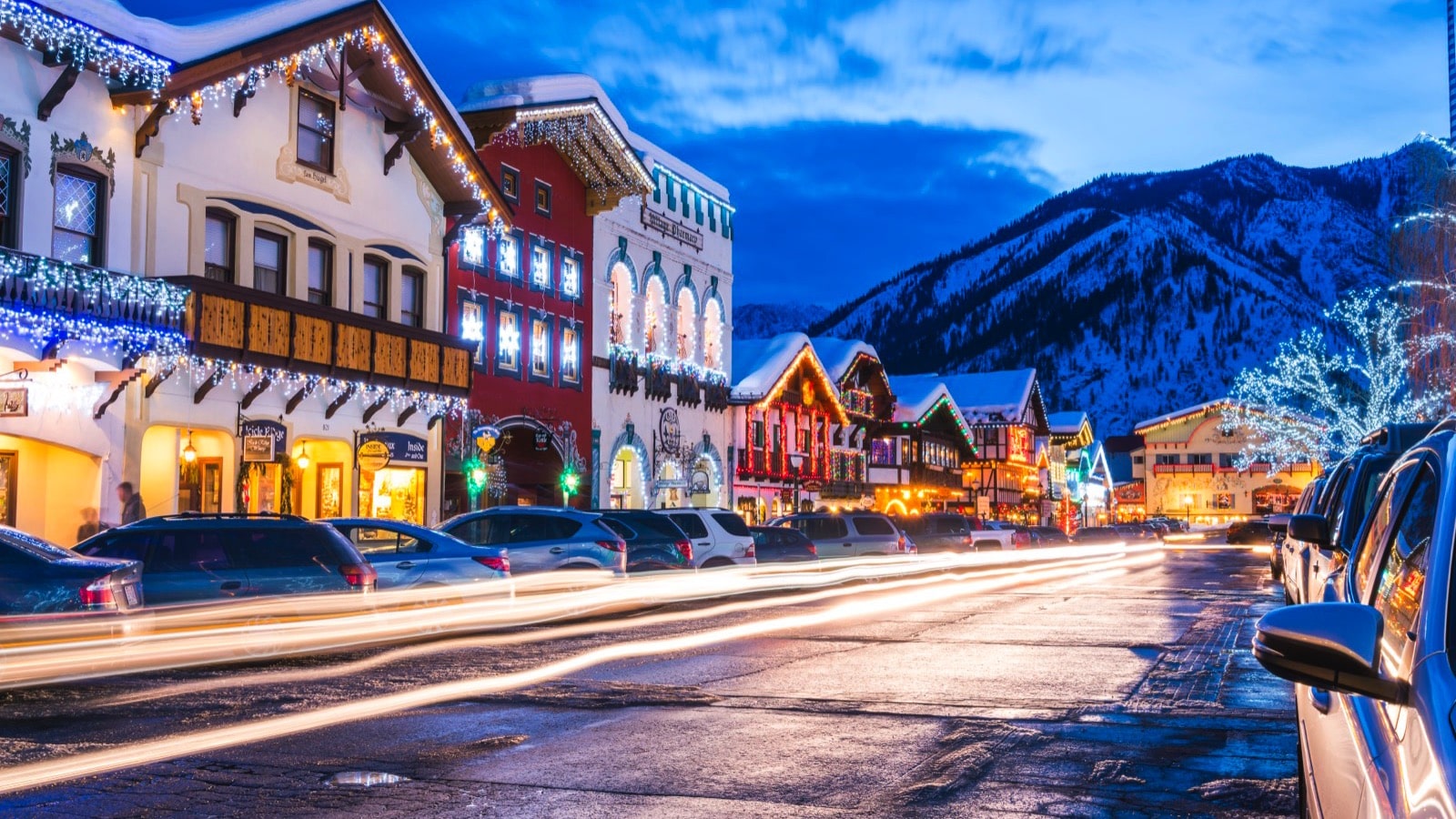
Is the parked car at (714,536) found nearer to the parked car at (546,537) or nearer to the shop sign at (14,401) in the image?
the parked car at (546,537)

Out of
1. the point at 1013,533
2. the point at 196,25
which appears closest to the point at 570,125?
the point at 196,25

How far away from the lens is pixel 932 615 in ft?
67.9

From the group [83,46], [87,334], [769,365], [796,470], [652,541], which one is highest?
[83,46]

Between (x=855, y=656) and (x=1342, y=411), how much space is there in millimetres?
43584

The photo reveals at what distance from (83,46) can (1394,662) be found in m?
24.8

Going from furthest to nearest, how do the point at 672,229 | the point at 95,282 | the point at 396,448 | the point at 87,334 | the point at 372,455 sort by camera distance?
the point at 672,229, the point at 396,448, the point at 372,455, the point at 87,334, the point at 95,282

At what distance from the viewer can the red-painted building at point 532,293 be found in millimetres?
37438

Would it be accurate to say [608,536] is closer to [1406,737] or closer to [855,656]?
[855,656]

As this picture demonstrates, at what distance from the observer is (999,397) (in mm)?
97938

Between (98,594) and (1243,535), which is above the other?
(98,594)

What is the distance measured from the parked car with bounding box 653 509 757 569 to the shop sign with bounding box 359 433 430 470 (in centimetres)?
645

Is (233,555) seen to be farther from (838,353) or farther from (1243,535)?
(1243,535)

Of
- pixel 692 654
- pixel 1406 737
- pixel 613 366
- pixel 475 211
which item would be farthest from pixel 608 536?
pixel 613 366

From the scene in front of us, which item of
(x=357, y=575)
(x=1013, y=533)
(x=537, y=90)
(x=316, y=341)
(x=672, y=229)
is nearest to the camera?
(x=357, y=575)
